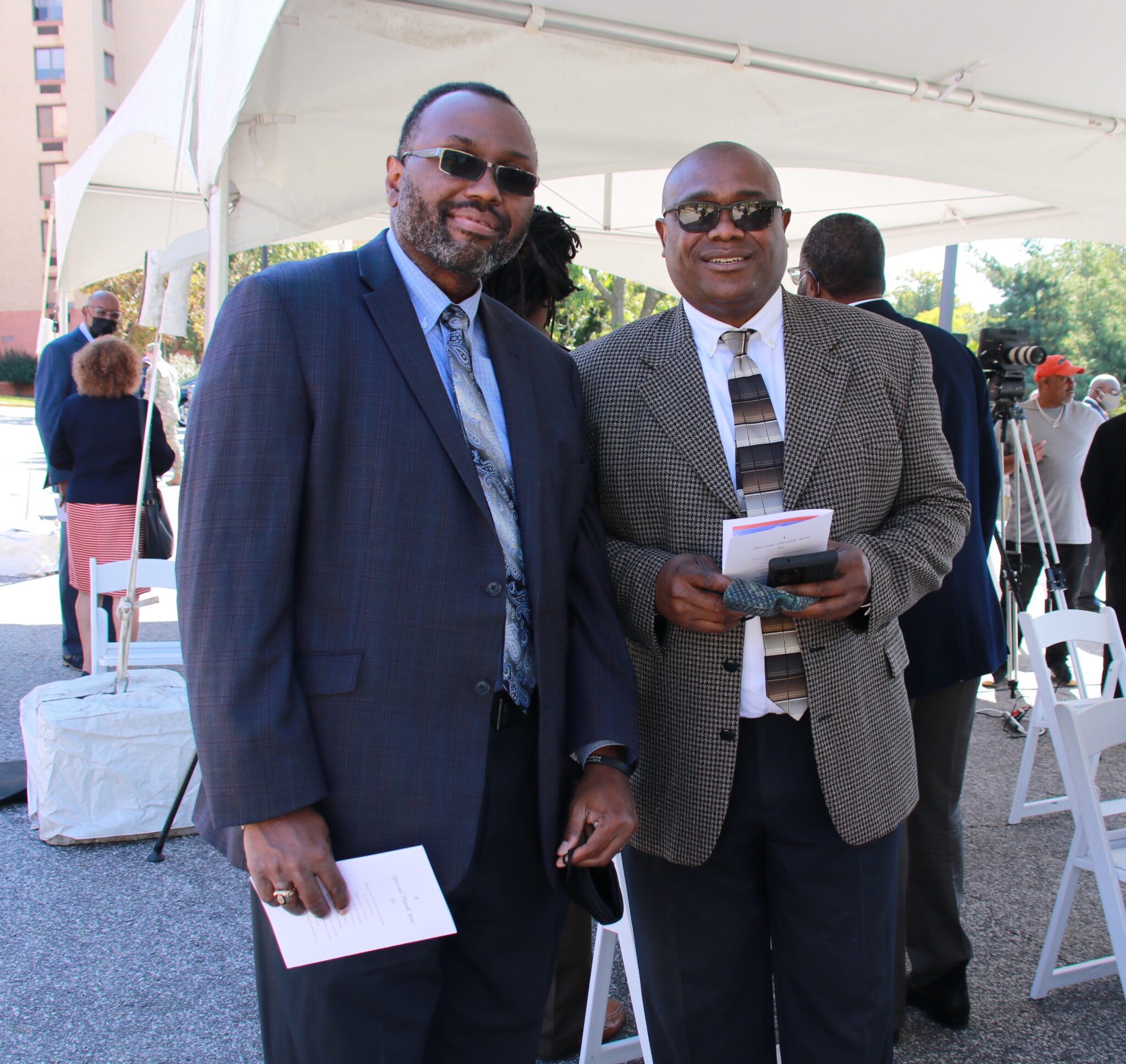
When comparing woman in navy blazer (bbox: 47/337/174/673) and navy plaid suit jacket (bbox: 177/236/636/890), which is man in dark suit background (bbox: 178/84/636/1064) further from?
woman in navy blazer (bbox: 47/337/174/673)

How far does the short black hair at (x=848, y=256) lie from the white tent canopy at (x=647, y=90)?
3.89ft

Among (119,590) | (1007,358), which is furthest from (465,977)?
(1007,358)

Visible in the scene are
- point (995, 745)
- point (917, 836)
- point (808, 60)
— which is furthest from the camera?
point (995, 745)

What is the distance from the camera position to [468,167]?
1510 mm

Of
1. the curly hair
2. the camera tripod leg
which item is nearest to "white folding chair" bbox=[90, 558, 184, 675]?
the camera tripod leg

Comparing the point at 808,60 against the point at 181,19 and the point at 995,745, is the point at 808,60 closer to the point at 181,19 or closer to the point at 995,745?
the point at 181,19

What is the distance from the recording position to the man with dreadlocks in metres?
2.40

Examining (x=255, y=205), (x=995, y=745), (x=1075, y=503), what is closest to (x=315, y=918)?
(x=255, y=205)

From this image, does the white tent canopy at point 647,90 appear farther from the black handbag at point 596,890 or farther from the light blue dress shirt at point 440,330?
the black handbag at point 596,890

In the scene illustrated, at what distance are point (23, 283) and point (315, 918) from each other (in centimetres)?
5766

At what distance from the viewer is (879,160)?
430 centimetres

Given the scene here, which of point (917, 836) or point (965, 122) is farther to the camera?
point (965, 122)

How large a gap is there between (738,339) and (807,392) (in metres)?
0.18

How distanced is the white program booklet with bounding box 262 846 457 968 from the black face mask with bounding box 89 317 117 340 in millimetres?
5986
